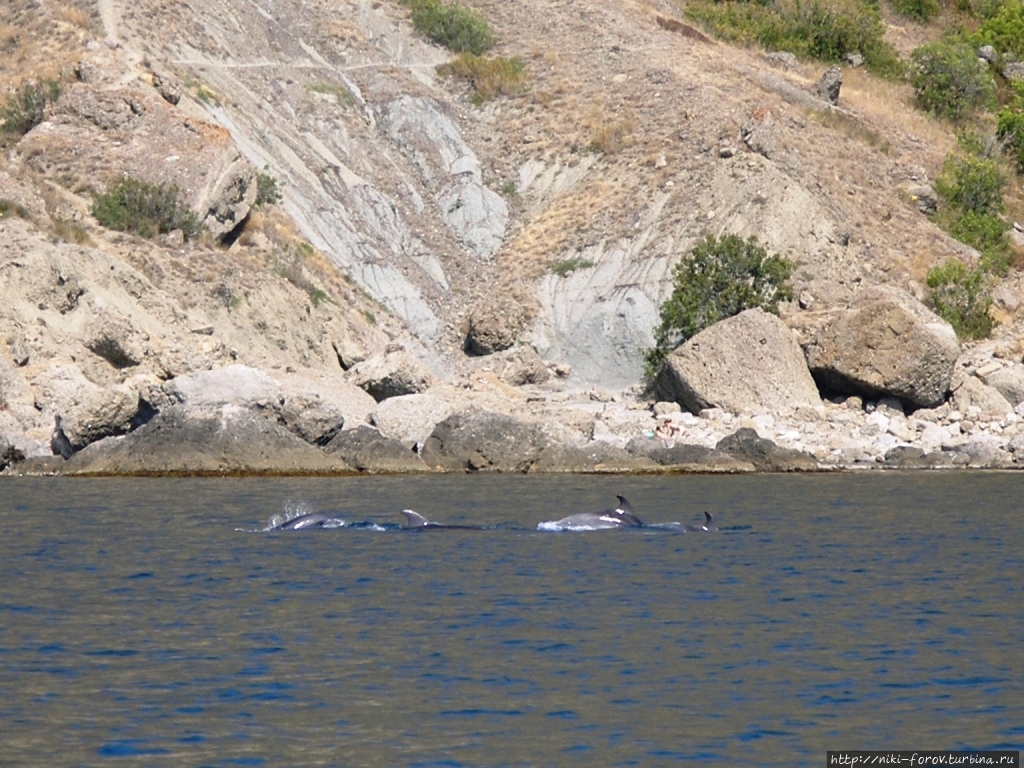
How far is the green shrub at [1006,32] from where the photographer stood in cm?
6744

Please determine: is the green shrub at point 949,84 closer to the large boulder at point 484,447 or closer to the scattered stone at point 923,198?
the scattered stone at point 923,198

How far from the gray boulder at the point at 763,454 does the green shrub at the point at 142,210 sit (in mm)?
16896

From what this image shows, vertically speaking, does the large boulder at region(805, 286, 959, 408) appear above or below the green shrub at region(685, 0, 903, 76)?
below

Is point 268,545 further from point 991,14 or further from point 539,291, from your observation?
point 991,14

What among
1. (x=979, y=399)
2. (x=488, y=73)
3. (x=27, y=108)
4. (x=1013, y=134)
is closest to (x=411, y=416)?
(x=979, y=399)

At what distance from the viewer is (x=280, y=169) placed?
159 ft

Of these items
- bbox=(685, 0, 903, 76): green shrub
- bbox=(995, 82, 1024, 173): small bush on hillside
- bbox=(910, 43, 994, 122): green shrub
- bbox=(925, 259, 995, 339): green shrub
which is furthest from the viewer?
bbox=(685, 0, 903, 76): green shrub

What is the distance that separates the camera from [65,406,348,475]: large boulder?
31.0 metres

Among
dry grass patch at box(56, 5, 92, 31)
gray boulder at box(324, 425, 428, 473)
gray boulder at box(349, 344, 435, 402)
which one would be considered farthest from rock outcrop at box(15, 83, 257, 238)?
gray boulder at box(324, 425, 428, 473)

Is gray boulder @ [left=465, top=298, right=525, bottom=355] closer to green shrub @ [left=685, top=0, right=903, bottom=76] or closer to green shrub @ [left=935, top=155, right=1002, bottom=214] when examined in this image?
green shrub @ [left=935, top=155, right=1002, bottom=214]

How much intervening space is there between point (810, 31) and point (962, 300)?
24.4 m

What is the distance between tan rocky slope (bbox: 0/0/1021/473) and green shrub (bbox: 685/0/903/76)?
14.4ft

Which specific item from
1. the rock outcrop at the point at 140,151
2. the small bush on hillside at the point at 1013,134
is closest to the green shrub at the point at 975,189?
the small bush on hillside at the point at 1013,134

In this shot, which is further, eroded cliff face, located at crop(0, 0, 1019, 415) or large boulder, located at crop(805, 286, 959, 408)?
eroded cliff face, located at crop(0, 0, 1019, 415)
